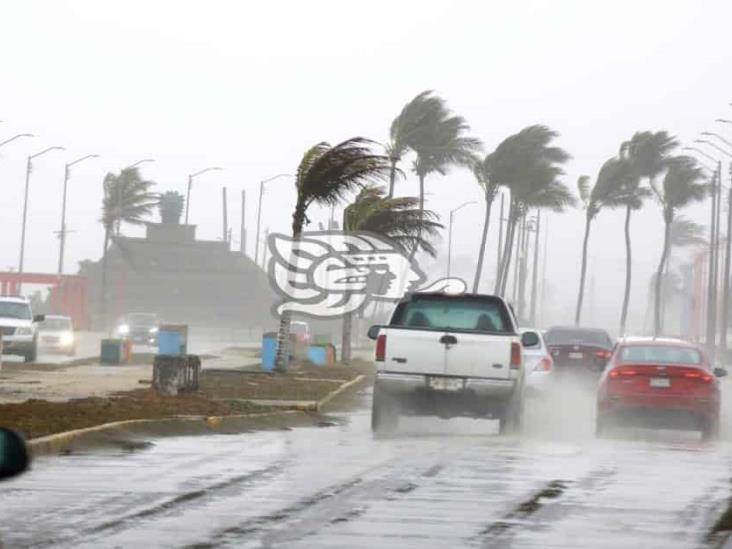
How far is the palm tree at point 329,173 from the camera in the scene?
138ft

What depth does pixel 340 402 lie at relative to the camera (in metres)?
34.6

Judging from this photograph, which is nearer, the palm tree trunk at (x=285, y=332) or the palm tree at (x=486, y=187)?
the palm tree trunk at (x=285, y=332)

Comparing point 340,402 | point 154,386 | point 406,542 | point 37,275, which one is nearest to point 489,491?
point 406,542

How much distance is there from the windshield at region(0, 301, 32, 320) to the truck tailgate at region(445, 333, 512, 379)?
27882 millimetres

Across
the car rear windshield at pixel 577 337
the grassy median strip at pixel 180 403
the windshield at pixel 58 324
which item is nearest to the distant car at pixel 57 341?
the windshield at pixel 58 324

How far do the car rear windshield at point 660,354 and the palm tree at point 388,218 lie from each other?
89.5 feet

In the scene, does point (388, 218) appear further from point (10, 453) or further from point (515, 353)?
point (10, 453)

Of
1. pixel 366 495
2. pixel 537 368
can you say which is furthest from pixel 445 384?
pixel 366 495

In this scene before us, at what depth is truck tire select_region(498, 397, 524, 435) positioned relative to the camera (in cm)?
2534

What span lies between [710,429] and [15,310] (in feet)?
94.5

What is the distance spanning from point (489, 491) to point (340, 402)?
18462mm

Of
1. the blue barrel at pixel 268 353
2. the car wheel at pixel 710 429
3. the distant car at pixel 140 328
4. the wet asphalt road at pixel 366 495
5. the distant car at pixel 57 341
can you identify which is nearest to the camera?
the wet asphalt road at pixel 366 495

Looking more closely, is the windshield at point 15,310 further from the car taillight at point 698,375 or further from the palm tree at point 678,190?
the palm tree at point 678,190

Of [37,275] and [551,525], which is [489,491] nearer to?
[551,525]
